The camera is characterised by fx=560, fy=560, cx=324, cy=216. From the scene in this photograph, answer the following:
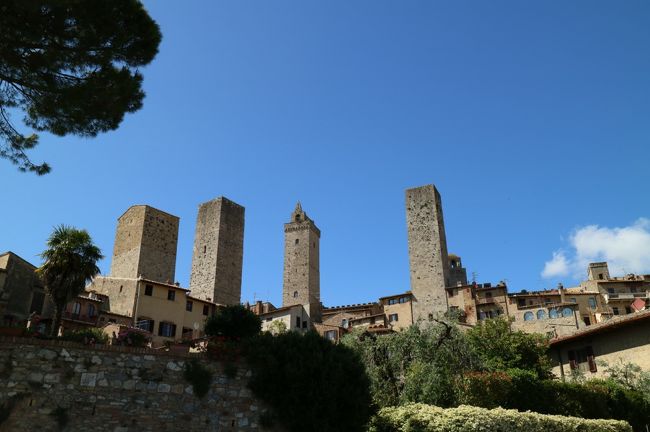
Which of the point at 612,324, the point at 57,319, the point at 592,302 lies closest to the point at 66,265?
the point at 57,319

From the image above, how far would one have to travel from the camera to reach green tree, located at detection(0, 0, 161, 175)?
43.9 feet

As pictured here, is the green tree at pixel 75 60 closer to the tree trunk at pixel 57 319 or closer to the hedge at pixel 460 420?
the tree trunk at pixel 57 319

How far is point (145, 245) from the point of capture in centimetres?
5053

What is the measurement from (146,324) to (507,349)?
23.7 m

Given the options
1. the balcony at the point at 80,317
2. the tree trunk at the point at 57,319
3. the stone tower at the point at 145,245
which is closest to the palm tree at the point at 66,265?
the tree trunk at the point at 57,319

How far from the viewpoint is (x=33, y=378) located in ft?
41.5

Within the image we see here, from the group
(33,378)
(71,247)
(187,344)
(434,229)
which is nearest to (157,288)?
(71,247)

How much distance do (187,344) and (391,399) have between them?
1111cm

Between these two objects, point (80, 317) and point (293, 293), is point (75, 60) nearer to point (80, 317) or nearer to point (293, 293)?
point (80, 317)

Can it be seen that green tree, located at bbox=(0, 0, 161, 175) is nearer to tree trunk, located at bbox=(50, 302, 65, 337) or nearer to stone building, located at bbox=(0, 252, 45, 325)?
tree trunk, located at bbox=(50, 302, 65, 337)

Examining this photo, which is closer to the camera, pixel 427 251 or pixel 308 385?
pixel 308 385

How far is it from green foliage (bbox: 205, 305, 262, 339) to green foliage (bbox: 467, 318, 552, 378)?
12.0m

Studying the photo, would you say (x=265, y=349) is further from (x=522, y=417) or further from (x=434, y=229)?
(x=434, y=229)

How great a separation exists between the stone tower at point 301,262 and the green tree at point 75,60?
58928mm
